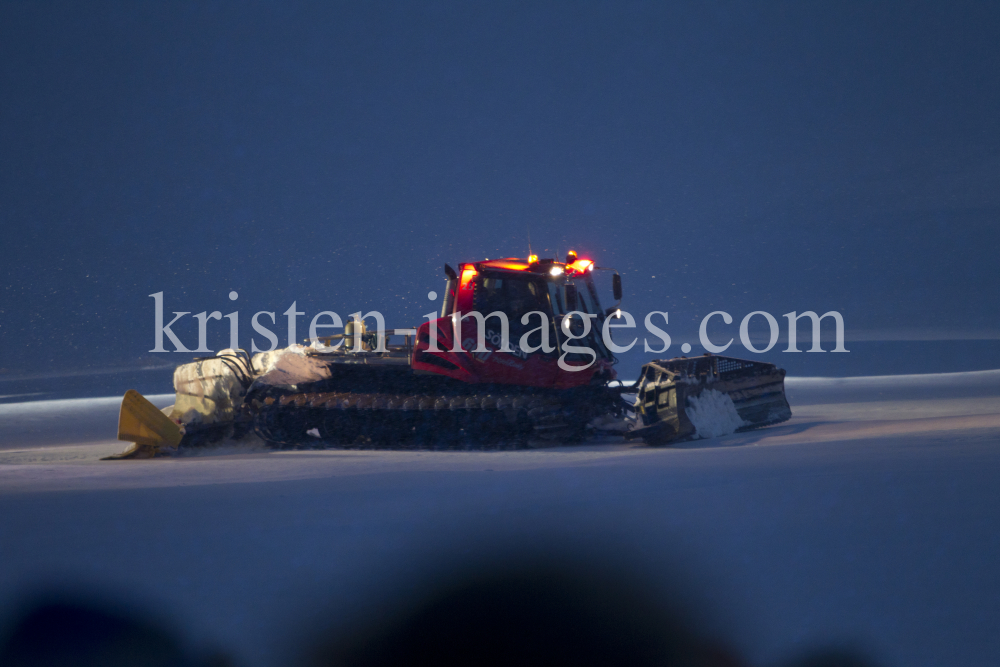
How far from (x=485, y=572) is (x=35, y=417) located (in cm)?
1709

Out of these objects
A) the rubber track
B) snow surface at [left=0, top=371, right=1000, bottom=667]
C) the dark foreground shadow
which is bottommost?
the dark foreground shadow

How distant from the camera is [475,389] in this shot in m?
8.15

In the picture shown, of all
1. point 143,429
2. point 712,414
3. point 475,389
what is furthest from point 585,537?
point 143,429

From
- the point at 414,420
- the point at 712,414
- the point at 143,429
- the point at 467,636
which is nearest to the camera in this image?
the point at 467,636

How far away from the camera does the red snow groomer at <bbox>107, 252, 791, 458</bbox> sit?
26.1ft

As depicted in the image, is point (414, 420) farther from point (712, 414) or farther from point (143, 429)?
point (712, 414)

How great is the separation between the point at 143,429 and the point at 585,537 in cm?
646

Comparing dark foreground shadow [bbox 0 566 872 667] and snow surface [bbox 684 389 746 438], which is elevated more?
snow surface [bbox 684 389 746 438]

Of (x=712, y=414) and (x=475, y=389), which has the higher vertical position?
(x=475, y=389)

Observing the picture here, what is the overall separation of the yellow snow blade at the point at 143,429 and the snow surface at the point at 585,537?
133cm

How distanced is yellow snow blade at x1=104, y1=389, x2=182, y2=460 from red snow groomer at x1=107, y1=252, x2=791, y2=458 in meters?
0.01

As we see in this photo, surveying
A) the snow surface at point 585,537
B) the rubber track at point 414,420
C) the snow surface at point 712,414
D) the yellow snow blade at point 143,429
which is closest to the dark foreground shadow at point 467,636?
the snow surface at point 585,537

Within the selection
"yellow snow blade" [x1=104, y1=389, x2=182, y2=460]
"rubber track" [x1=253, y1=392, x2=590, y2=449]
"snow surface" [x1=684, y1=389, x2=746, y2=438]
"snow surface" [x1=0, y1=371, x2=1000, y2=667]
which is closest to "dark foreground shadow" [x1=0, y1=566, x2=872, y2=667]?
"snow surface" [x1=0, y1=371, x2=1000, y2=667]

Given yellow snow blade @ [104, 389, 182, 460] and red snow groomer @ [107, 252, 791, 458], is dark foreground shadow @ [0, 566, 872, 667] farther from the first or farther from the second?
yellow snow blade @ [104, 389, 182, 460]
